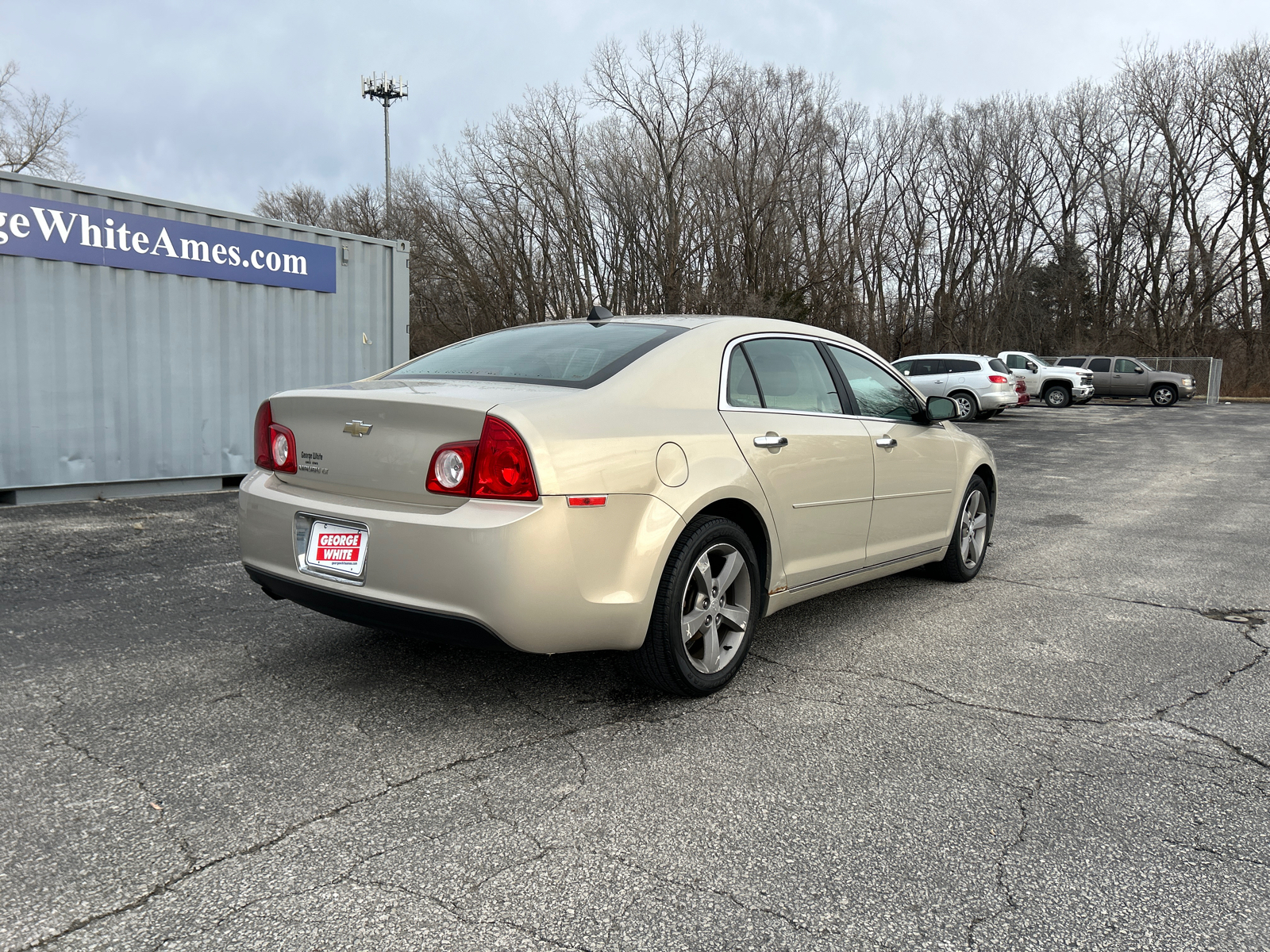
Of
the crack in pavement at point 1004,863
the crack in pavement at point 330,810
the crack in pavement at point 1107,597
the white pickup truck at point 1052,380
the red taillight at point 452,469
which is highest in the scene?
the white pickup truck at point 1052,380

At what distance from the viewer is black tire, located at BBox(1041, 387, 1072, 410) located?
30.8m

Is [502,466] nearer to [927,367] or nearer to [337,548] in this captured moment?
[337,548]

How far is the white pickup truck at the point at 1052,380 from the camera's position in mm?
30734

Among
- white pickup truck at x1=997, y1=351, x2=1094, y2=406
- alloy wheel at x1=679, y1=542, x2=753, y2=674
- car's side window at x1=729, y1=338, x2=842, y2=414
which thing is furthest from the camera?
white pickup truck at x1=997, y1=351, x2=1094, y2=406

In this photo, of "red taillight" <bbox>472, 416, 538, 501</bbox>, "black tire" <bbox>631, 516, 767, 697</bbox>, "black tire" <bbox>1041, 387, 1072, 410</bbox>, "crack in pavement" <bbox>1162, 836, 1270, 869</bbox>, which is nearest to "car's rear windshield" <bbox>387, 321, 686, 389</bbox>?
"red taillight" <bbox>472, 416, 538, 501</bbox>

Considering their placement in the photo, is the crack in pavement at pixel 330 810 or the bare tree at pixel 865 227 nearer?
the crack in pavement at pixel 330 810

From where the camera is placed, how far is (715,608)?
353 cm

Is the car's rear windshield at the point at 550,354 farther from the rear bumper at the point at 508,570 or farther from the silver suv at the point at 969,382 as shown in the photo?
the silver suv at the point at 969,382

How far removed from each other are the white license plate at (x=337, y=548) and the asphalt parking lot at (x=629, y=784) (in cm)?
54

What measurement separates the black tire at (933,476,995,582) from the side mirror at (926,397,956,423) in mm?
598

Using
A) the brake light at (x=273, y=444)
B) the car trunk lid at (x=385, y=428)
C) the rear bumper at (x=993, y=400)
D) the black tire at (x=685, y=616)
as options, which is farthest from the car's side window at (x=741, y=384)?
the rear bumper at (x=993, y=400)

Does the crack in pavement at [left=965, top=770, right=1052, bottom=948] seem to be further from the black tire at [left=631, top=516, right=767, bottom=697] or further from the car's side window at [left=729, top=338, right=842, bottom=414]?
the car's side window at [left=729, top=338, right=842, bottom=414]

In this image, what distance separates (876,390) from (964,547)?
142 cm

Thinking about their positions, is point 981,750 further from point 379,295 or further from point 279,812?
point 379,295
